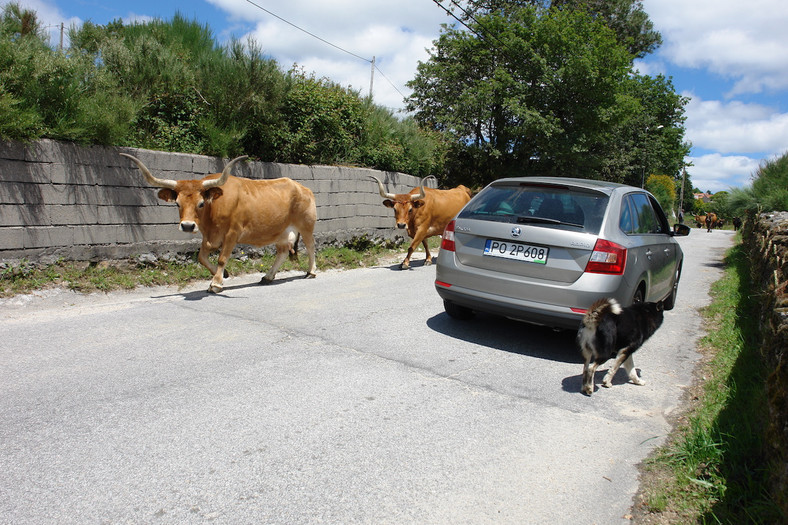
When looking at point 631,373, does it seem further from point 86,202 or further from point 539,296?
point 86,202

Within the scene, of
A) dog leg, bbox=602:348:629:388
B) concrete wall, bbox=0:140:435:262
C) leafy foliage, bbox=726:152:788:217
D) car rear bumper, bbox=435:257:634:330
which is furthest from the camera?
leafy foliage, bbox=726:152:788:217

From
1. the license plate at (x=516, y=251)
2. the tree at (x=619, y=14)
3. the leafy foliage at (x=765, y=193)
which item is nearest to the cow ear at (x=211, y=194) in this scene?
the license plate at (x=516, y=251)

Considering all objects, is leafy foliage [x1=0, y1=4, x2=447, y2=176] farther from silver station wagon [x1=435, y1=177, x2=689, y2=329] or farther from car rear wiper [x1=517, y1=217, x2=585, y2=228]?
car rear wiper [x1=517, y1=217, x2=585, y2=228]

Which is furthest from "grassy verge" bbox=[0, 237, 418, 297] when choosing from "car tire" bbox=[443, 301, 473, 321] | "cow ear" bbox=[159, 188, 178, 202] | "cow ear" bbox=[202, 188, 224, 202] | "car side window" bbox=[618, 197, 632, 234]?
"car side window" bbox=[618, 197, 632, 234]

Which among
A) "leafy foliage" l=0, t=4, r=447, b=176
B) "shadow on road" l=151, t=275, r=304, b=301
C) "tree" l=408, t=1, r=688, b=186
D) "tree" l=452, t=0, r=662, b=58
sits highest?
"tree" l=452, t=0, r=662, b=58

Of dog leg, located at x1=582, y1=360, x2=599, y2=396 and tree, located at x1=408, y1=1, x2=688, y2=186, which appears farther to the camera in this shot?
tree, located at x1=408, y1=1, x2=688, y2=186

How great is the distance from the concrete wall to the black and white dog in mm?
6830

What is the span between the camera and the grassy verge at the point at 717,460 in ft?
9.32

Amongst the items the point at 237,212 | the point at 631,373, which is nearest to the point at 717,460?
the point at 631,373

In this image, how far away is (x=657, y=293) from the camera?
6730mm

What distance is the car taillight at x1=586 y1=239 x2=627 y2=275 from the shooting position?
5.22 meters

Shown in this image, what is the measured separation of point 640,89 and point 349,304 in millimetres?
33982

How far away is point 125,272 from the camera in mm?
8492

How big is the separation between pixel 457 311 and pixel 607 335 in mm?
2205
